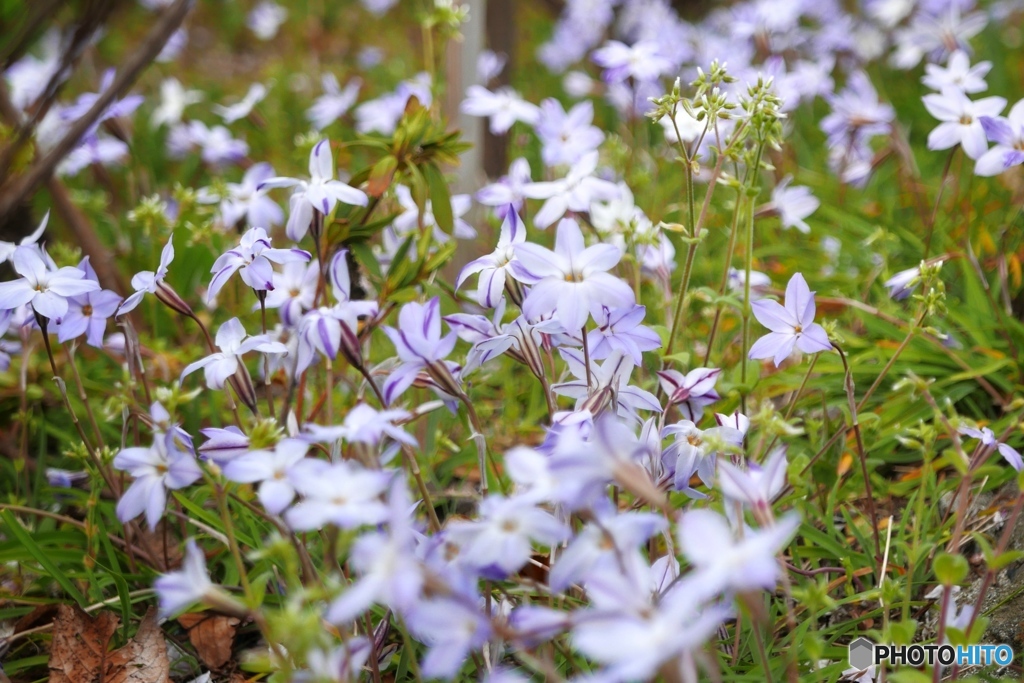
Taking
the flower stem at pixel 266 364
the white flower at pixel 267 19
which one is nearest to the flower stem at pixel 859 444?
the flower stem at pixel 266 364

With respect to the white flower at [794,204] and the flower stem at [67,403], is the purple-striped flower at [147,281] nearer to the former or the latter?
the flower stem at [67,403]

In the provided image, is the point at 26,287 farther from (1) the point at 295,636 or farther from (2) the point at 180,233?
(2) the point at 180,233

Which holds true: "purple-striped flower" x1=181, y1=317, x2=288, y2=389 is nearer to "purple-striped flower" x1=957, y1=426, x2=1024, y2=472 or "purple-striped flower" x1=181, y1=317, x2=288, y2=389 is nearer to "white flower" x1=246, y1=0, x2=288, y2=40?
"purple-striped flower" x1=957, y1=426, x2=1024, y2=472

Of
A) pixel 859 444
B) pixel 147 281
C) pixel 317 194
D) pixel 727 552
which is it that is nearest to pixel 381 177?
pixel 317 194

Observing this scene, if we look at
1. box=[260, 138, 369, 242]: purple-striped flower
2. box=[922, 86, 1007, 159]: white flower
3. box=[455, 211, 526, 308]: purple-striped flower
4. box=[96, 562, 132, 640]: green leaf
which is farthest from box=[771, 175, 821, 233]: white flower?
box=[96, 562, 132, 640]: green leaf

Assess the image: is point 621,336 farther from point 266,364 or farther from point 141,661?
point 141,661
